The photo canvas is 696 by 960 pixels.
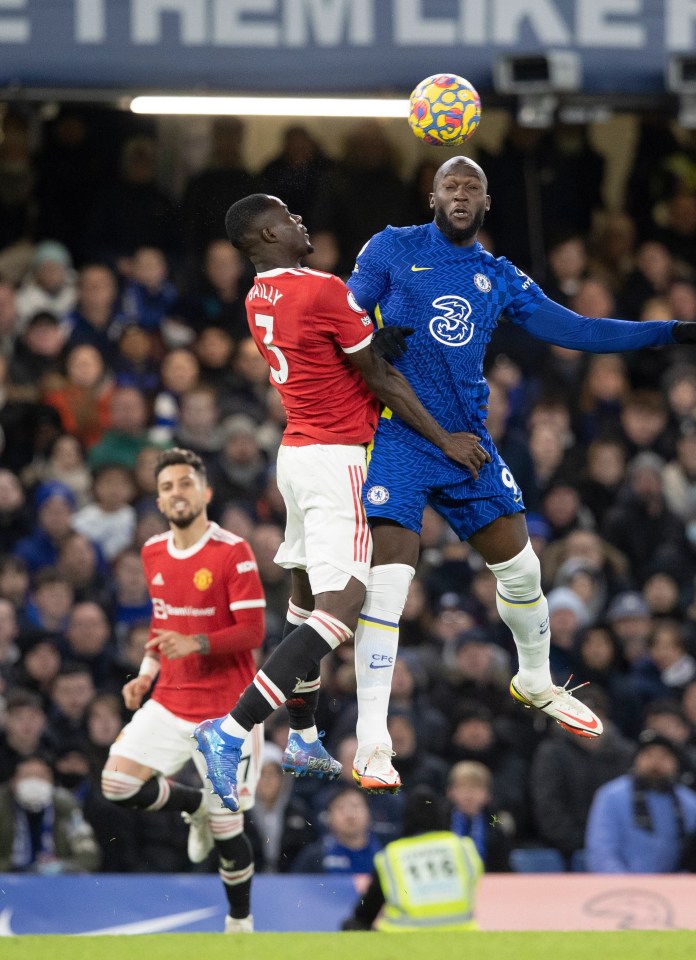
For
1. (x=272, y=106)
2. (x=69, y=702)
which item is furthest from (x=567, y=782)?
(x=272, y=106)

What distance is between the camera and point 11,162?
1366 cm

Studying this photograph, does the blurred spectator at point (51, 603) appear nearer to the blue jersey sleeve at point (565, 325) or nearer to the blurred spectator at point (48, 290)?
the blurred spectator at point (48, 290)

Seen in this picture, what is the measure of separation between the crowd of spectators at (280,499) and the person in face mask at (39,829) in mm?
20

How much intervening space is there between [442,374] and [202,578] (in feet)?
6.54

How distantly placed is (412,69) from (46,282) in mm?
2993

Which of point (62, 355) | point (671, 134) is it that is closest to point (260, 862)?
point (62, 355)

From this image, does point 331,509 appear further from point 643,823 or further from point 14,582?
point 14,582

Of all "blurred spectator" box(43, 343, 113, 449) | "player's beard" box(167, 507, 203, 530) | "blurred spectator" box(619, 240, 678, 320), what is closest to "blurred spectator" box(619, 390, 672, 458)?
"blurred spectator" box(619, 240, 678, 320)

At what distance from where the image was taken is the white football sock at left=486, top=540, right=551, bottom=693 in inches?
309

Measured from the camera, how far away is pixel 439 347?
7637 millimetres

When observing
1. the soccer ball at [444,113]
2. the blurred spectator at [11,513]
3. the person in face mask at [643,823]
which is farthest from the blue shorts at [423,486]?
the blurred spectator at [11,513]

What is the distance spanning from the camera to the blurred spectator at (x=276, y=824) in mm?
10688

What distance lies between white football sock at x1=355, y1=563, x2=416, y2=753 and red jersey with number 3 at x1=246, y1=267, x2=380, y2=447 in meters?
0.59

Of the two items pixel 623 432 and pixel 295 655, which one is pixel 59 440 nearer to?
pixel 623 432
